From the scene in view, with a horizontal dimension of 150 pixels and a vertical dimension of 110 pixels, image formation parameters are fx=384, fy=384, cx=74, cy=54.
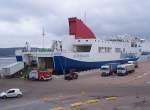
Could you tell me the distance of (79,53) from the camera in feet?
227

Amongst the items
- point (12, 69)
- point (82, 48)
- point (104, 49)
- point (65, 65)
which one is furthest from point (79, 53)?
point (12, 69)

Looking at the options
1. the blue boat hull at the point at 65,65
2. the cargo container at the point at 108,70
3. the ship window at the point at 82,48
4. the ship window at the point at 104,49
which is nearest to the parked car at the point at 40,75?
the blue boat hull at the point at 65,65

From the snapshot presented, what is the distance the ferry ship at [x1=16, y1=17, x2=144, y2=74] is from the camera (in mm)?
66250

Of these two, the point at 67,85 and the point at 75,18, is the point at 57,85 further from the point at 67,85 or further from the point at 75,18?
the point at 75,18

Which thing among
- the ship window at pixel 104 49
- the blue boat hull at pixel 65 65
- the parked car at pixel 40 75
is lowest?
the parked car at pixel 40 75

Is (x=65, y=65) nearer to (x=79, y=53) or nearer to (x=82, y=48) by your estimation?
(x=79, y=53)

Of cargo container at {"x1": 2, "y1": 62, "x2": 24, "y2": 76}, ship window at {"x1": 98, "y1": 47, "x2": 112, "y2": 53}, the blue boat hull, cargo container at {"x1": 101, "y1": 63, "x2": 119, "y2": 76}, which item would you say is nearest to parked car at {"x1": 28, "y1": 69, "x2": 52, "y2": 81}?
cargo container at {"x1": 2, "y1": 62, "x2": 24, "y2": 76}

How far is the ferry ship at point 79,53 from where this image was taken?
66.2 metres

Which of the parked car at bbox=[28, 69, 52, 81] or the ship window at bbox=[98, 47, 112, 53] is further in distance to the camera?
the ship window at bbox=[98, 47, 112, 53]

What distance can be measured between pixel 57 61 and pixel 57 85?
13.4 m

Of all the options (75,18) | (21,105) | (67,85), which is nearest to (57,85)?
(67,85)

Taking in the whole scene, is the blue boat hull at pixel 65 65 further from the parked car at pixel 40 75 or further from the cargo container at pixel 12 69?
the parked car at pixel 40 75

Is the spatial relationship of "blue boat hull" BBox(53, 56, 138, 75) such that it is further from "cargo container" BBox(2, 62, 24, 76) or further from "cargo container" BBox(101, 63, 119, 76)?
"cargo container" BBox(101, 63, 119, 76)

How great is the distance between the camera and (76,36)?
76.6 meters
